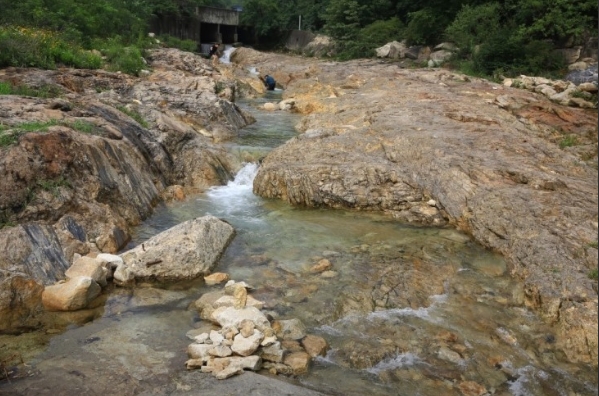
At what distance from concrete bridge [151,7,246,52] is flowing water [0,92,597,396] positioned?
30.1 m

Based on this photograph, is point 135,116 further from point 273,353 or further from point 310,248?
point 273,353

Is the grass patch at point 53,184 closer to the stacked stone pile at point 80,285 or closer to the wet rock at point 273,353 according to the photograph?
the stacked stone pile at point 80,285

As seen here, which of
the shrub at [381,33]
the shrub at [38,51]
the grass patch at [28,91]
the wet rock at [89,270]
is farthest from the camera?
the shrub at [381,33]

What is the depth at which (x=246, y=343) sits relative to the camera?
4.62 metres

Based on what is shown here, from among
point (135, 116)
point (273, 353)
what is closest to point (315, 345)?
point (273, 353)

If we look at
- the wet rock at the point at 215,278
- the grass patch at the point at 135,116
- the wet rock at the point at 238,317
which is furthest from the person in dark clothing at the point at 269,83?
the wet rock at the point at 238,317

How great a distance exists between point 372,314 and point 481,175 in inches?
161

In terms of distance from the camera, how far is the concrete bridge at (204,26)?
3496cm

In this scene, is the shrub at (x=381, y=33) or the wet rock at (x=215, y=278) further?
the shrub at (x=381, y=33)

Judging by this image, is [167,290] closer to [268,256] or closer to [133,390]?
[268,256]

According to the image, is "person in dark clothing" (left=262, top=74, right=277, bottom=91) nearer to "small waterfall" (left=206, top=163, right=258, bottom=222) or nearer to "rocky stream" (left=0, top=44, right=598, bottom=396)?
"rocky stream" (left=0, top=44, right=598, bottom=396)

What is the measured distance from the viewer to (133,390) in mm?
4008

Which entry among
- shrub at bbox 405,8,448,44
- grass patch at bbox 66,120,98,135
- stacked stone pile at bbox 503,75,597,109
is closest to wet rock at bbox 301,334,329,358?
grass patch at bbox 66,120,98,135

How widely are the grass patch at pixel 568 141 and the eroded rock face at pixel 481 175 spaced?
10cm
